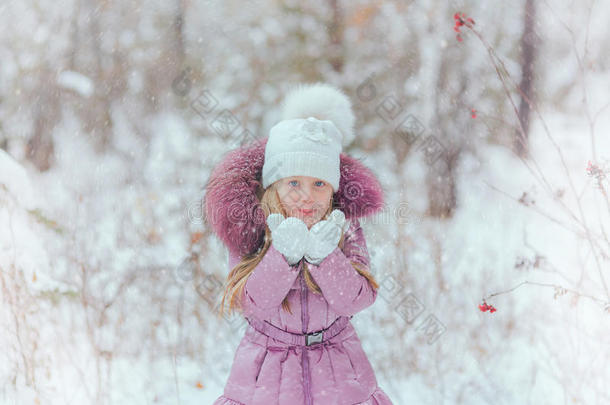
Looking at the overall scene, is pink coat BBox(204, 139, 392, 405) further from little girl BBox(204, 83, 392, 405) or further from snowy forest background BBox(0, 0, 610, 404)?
snowy forest background BBox(0, 0, 610, 404)

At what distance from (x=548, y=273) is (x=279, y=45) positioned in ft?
6.08

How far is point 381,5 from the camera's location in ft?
8.28

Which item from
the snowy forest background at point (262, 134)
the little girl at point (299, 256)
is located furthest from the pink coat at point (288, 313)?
the snowy forest background at point (262, 134)

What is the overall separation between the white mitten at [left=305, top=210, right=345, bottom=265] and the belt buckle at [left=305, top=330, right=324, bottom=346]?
268 millimetres

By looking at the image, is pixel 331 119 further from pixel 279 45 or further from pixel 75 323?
pixel 75 323

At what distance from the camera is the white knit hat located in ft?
4.85

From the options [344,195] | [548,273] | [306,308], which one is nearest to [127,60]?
[344,195]

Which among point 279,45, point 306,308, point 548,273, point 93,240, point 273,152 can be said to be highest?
point 279,45

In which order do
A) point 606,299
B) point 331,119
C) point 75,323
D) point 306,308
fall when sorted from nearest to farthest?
point 306,308, point 331,119, point 606,299, point 75,323

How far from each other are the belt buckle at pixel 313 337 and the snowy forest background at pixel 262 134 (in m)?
1.10

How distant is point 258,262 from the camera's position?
1514 mm

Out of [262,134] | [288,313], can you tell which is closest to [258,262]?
[288,313]

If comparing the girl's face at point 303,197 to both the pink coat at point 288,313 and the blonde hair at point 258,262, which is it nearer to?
the blonde hair at point 258,262

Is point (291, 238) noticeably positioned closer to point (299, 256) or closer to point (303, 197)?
point (299, 256)
